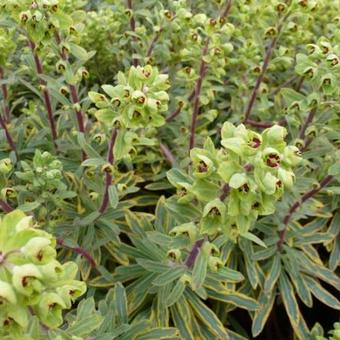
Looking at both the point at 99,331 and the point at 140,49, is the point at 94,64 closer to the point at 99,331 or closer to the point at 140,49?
the point at 140,49

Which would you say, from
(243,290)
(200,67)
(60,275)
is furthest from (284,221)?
(60,275)

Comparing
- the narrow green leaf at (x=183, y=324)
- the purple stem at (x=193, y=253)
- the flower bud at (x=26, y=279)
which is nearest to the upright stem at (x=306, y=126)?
the purple stem at (x=193, y=253)

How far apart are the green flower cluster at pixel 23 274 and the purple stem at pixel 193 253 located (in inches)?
30.8

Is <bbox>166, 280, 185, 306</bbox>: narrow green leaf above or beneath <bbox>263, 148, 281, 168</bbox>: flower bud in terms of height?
beneath

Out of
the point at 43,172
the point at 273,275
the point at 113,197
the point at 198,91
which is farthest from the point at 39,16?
the point at 273,275

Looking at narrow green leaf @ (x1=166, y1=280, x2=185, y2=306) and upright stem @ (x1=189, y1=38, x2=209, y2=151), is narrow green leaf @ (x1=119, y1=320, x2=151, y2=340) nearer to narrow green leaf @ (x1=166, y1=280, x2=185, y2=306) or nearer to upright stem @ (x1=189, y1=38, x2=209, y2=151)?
narrow green leaf @ (x1=166, y1=280, x2=185, y2=306)

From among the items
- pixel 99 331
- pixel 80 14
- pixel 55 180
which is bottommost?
pixel 99 331

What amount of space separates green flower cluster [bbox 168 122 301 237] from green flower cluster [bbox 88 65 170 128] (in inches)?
11.3

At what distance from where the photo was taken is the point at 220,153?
183cm

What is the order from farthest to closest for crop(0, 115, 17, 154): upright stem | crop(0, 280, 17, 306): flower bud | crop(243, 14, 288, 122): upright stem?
crop(243, 14, 288, 122): upright stem
crop(0, 115, 17, 154): upright stem
crop(0, 280, 17, 306): flower bud

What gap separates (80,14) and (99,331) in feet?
5.02

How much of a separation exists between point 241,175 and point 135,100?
551mm

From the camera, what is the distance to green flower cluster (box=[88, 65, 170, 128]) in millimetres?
2000

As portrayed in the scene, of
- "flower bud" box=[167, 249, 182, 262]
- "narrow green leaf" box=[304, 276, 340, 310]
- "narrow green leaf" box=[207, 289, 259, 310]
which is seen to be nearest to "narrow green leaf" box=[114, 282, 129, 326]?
"flower bud" box=[167, 249, 182, 262]
